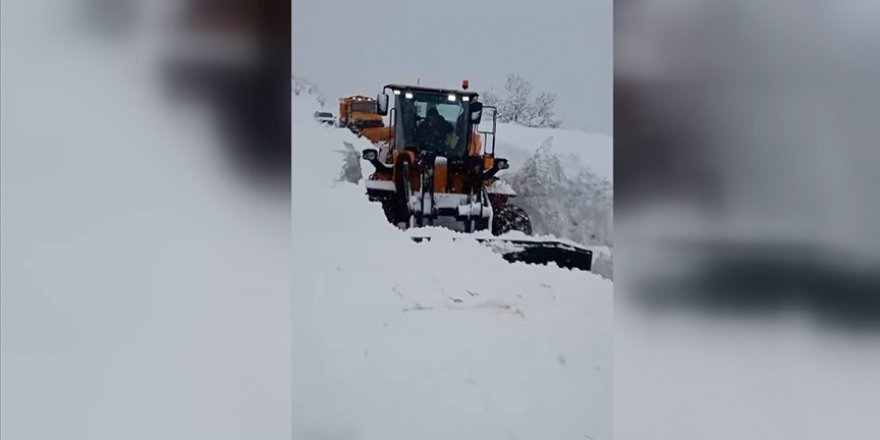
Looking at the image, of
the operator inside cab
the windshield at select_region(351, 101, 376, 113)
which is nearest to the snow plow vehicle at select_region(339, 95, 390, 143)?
the windshield at select_region(351, 101, 376, 113)

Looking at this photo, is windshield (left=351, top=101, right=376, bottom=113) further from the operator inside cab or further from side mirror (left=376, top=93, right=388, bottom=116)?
the operator inside cab

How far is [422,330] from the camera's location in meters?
2.28

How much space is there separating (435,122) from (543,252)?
53 cm

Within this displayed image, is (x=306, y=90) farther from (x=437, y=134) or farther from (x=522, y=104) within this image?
(x=522, y=104)

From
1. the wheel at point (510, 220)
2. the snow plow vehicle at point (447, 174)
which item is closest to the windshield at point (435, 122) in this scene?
the snow plow vehicle at point (447, 174)

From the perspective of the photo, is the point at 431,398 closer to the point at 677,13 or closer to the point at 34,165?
the point at 34,165

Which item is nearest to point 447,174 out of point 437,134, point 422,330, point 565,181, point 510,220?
point 437,134

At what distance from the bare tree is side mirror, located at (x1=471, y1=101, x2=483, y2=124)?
1.1 inches

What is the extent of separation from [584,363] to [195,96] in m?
1.42

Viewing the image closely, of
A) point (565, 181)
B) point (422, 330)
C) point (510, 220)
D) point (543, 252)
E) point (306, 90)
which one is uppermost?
point (306, 90)

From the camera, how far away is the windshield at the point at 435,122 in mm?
2340

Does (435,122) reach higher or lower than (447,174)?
higher

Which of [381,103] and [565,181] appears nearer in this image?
[381,103]

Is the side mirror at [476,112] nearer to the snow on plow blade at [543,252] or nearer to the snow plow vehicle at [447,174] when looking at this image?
the snow plow vehicle at [447,174]
